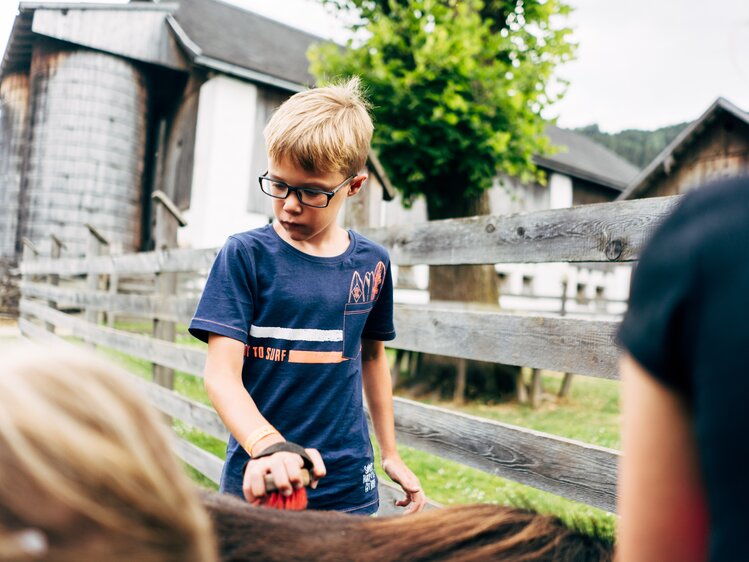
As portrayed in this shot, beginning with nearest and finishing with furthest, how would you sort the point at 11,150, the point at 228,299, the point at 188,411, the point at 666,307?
the point at 666,307 → the point at 228,299 → the point at 188,411 → the point at 11,150

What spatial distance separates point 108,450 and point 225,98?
14.6m

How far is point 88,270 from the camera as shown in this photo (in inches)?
275

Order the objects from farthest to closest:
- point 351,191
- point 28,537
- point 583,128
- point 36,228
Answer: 1. point 583,128
2. point 36,228
3. point 351,191
4. point 28,537

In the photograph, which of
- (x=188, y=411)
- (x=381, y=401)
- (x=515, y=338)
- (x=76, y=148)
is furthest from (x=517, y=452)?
(x=76, y=148)

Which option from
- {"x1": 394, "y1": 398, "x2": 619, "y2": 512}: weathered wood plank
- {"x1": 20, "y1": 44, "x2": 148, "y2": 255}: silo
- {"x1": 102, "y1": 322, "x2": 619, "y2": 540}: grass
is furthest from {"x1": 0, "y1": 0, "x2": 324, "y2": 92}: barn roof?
{"x1": 394, "y1": 398, "x2": 619, "y2": 512}: weathered wood plank

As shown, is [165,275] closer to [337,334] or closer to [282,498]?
[337,334]

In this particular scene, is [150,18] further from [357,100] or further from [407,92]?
[357,100]

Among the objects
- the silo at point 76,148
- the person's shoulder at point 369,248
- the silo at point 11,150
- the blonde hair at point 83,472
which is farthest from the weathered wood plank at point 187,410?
the silo at point 11,150

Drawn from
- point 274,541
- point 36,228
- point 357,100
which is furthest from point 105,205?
point 274,541

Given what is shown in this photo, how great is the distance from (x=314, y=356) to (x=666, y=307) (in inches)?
49.1

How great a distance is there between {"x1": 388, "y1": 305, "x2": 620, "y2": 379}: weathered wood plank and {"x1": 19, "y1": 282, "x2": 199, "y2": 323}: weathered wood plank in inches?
77.8

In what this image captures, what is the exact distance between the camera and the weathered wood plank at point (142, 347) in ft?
13.8

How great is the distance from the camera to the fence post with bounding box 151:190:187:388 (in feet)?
16.1

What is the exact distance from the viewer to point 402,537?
903 millimetres
